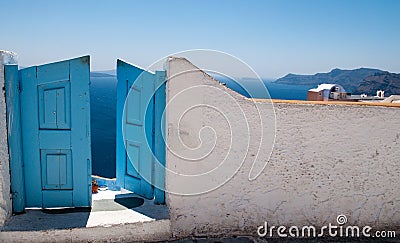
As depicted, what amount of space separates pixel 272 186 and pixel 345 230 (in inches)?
39.3

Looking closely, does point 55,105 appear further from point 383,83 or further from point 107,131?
point 107,131

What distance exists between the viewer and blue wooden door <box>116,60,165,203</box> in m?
3.54

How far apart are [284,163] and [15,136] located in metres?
2.64

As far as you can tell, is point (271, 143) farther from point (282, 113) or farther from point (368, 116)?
point (368, 116)

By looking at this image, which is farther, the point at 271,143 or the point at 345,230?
the point at 345,230

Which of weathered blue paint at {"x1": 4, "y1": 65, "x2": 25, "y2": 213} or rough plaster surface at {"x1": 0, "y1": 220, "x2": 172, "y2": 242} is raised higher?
weathered blue paint at {"x1": 4, "y1": 65, "x2": 25, "y2": 213}

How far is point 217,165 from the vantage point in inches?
143

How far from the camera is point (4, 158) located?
324 cm

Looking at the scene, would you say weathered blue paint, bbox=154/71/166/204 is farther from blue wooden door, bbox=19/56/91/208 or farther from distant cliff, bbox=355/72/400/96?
distant cliff, bbox=355/72/400/96

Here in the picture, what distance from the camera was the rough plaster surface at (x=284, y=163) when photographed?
11.6 ft

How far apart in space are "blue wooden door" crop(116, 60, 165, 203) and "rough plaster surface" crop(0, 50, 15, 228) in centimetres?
108

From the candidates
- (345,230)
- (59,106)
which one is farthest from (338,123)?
(59,106)
